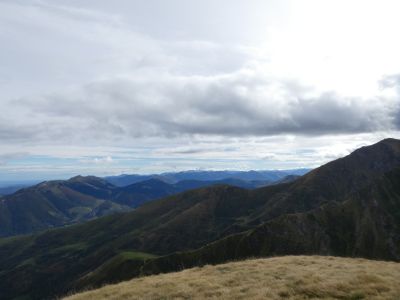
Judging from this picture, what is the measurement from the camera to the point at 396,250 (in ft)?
648

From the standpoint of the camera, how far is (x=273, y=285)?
82.8ft

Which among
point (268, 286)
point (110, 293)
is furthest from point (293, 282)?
point (110, 293)

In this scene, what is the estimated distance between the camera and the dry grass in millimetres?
22672

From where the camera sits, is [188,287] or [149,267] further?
[149,267]

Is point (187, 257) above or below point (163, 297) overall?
below

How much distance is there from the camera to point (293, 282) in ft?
83.4

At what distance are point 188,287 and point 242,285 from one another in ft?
12.0

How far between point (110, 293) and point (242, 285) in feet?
31.7

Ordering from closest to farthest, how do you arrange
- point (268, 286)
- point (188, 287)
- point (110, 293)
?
point (268, 286) → point (188, 287) → point (110, 293)

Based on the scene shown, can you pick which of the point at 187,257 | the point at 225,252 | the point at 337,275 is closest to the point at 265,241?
the point at 225,252

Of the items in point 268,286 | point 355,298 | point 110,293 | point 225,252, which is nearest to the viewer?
point 355,298

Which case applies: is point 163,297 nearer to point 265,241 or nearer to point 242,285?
point 242,285

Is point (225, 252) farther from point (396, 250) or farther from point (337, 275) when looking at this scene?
point (337, 275)

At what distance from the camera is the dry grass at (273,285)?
74.4 feet
